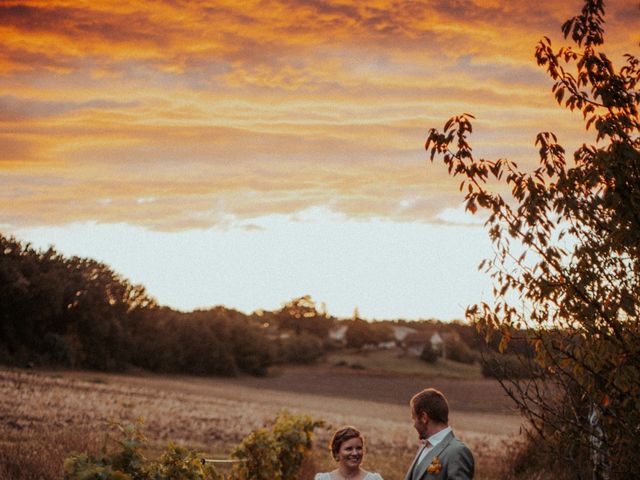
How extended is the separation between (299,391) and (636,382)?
227 feet

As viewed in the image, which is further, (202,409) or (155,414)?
(202,409)

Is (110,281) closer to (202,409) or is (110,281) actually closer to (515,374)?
(202,409)

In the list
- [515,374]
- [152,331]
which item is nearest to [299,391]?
[152,331]

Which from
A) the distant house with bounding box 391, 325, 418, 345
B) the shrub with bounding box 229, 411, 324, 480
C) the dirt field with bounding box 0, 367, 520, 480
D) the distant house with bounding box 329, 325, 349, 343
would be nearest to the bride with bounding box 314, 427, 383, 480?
the dirt field with bounding box 0, 367, 520, 480

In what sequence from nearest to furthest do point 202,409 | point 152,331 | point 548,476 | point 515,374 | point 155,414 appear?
point 515,374 < point 548,476 < point 155,414 < point 202,409 < point 152,331

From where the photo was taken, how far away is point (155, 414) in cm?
2811

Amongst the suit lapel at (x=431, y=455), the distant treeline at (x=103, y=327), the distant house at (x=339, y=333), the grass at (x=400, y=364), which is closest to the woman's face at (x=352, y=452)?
the suit lapel at (x=431, y=455)

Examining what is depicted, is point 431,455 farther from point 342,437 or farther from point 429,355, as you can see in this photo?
point 429,355

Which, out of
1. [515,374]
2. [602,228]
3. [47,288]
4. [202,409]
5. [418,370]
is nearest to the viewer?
[602,228]

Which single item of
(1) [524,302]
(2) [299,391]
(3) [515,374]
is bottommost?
(2) [299,391]

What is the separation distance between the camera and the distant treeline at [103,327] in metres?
60.3

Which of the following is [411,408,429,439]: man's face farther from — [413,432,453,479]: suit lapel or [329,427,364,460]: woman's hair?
[329,427,364,460]: woman's hair

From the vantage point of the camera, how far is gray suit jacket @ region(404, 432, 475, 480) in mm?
4684

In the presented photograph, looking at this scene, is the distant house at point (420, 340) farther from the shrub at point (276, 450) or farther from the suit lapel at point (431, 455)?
the suit lapel at point (431, 455)
